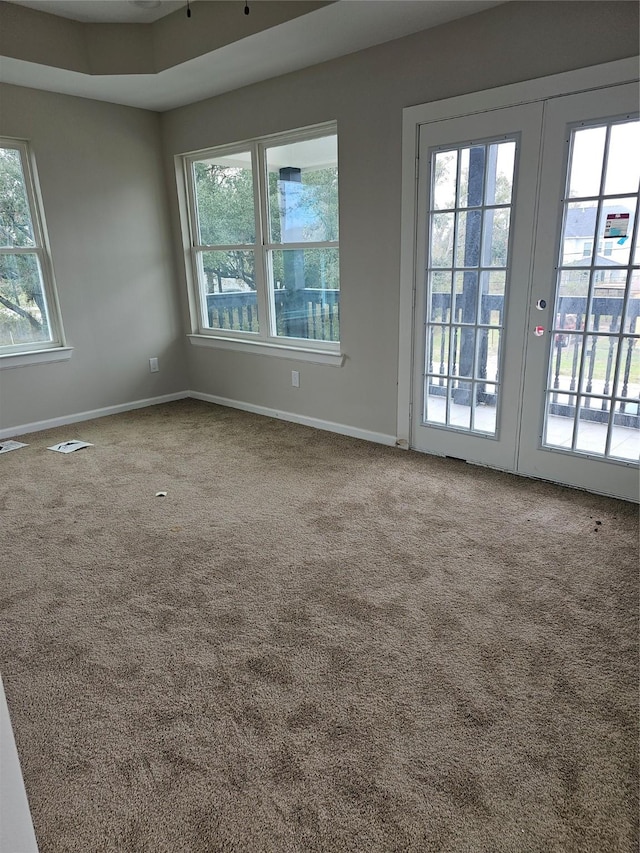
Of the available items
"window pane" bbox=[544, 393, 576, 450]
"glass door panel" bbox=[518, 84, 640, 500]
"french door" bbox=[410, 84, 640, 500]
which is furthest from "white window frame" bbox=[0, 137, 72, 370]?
"window pane" bbox=[544, 393, 576, 450]

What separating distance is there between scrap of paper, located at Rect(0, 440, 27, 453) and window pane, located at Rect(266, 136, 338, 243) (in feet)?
8.05

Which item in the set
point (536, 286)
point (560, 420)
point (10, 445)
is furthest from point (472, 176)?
point (10, 445)

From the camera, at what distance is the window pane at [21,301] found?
165 inches

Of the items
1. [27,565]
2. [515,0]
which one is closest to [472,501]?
[27,565]

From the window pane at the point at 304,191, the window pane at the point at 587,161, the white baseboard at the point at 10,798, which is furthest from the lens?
the window pane at the point at 304,191

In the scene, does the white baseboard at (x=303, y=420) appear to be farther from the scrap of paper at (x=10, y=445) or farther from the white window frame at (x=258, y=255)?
the scrap of paper at (x=10, y=445)

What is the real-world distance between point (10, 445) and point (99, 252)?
172cm

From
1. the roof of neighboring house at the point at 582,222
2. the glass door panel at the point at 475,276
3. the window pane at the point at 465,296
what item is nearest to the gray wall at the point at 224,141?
the glass door panel at the point at 475,276

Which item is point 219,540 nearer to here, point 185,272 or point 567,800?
point 567,800

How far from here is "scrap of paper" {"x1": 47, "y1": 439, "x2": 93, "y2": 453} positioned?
157 inches

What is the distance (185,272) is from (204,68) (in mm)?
1766

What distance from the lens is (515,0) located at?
→ 275 centimetres

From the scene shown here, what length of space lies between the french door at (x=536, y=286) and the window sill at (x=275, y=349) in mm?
758

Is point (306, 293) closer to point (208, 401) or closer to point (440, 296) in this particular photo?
point (440, 296)
